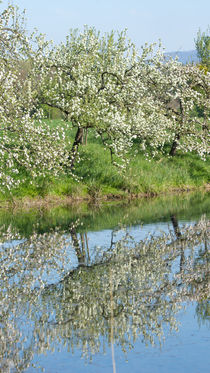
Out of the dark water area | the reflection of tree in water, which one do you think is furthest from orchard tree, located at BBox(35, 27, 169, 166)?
the reflection of tree in water

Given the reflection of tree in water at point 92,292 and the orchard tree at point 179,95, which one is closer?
the reflection of tree in water at point 92,292

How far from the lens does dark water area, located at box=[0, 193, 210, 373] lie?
8.85 meters

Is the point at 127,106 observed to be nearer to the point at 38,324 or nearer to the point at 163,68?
the point at 163,68

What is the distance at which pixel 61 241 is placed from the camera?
1936 cm

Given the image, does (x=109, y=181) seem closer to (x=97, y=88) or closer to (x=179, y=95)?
(x=97, y=88)

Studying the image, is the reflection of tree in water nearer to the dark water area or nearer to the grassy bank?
the dark water area

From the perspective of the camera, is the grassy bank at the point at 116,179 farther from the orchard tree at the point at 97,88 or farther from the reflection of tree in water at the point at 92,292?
the reflection of tree in water at the point at 92,292

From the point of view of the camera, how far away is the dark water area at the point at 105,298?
29.0 ft

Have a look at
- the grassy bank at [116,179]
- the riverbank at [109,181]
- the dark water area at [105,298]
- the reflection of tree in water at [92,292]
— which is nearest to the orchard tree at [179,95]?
the grassy bank at [116,179]

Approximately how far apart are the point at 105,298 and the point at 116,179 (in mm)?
22437

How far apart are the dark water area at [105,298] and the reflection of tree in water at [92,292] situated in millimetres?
19

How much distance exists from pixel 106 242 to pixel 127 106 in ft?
49.0

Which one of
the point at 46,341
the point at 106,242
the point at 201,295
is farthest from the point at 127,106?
the point at 46,341

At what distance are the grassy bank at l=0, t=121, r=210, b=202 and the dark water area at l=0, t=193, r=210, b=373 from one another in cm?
835
